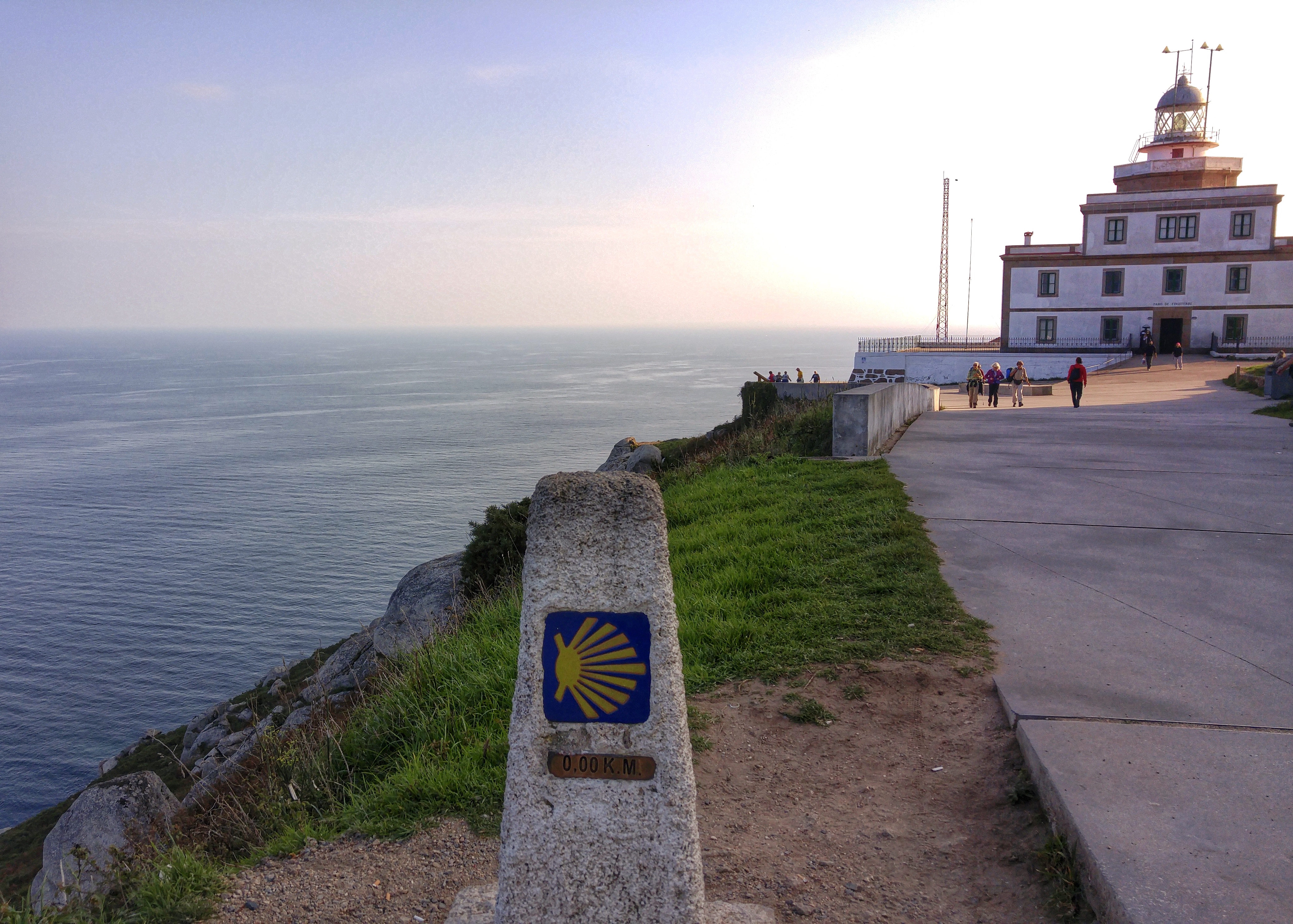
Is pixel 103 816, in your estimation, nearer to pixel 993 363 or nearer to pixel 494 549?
pixel 494 549

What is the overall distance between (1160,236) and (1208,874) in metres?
49.8

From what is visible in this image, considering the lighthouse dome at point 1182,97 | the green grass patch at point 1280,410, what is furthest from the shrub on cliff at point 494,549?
the lighthouse dome at point 1182,97

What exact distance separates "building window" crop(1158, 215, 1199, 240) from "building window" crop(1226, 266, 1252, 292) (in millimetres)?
2385

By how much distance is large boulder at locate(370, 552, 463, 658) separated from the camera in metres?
11.5

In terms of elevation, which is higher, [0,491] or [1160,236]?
[1160,236]

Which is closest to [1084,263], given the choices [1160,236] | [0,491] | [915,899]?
[1160,236]

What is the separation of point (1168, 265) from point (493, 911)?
50.7m

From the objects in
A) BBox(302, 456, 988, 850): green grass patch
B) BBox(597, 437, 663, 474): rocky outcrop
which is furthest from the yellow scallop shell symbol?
BBox(597, 437, 663, 474): rocky outcrop

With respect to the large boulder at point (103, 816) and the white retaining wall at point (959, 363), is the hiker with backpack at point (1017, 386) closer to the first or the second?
the white retaining wall at point (959, 363)

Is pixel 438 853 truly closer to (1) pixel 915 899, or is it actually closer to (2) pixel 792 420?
(1) pixel 915 899

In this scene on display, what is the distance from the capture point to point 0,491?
174 ft

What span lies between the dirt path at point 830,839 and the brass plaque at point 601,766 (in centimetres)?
108

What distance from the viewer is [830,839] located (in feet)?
13.5

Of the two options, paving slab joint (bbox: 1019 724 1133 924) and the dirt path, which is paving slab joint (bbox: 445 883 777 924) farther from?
→ paving slab joint (bbox: 1019 724 1133 924)
